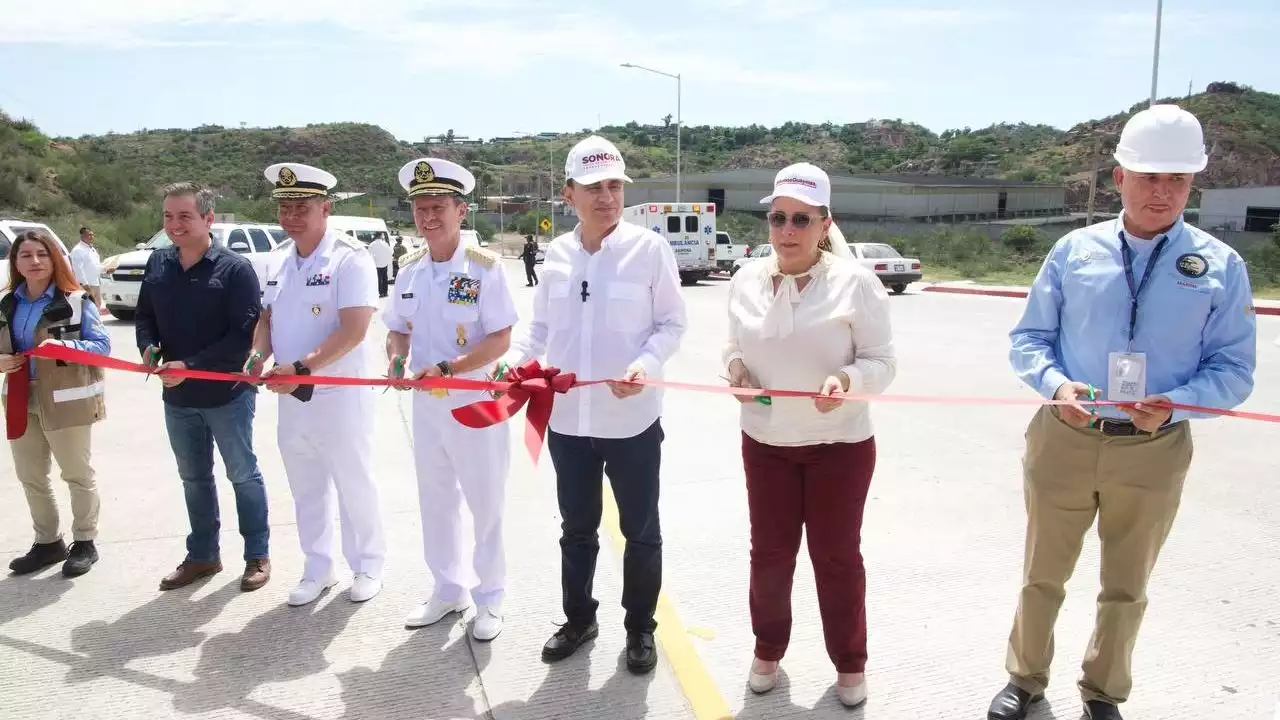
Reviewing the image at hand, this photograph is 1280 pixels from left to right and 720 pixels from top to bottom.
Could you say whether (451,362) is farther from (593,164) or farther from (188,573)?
(188,573)

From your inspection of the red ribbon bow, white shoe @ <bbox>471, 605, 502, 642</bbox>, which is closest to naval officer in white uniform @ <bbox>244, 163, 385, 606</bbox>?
white shoe @ <bbox>471, 605, 502, 642</bbox>

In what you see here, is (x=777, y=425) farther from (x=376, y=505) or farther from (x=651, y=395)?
(x=376, y=505)

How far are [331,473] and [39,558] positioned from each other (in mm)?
1729

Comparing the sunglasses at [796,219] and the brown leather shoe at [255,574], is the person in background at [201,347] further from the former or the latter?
the sunglasses at [796,219]

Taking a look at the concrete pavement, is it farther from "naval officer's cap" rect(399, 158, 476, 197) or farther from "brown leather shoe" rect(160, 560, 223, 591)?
"naval officer's cap" rect(399, 158, 476, 197)

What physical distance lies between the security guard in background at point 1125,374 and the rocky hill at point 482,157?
33.7 m

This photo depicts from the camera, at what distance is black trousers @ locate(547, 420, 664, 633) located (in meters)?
3.55

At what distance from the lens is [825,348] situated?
10.5ft

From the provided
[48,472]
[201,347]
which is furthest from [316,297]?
[48,472]

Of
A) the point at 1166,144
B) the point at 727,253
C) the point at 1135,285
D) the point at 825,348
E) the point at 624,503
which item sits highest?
the point at 1166,144

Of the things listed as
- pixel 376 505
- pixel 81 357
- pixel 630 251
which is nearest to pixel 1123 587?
pixel 630 251

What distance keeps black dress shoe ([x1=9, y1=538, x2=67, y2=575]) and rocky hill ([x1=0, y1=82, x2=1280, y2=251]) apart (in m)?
30.1

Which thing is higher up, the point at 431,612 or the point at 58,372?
the point at 58,372

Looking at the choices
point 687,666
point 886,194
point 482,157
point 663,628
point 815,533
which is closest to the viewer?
point 815,533
